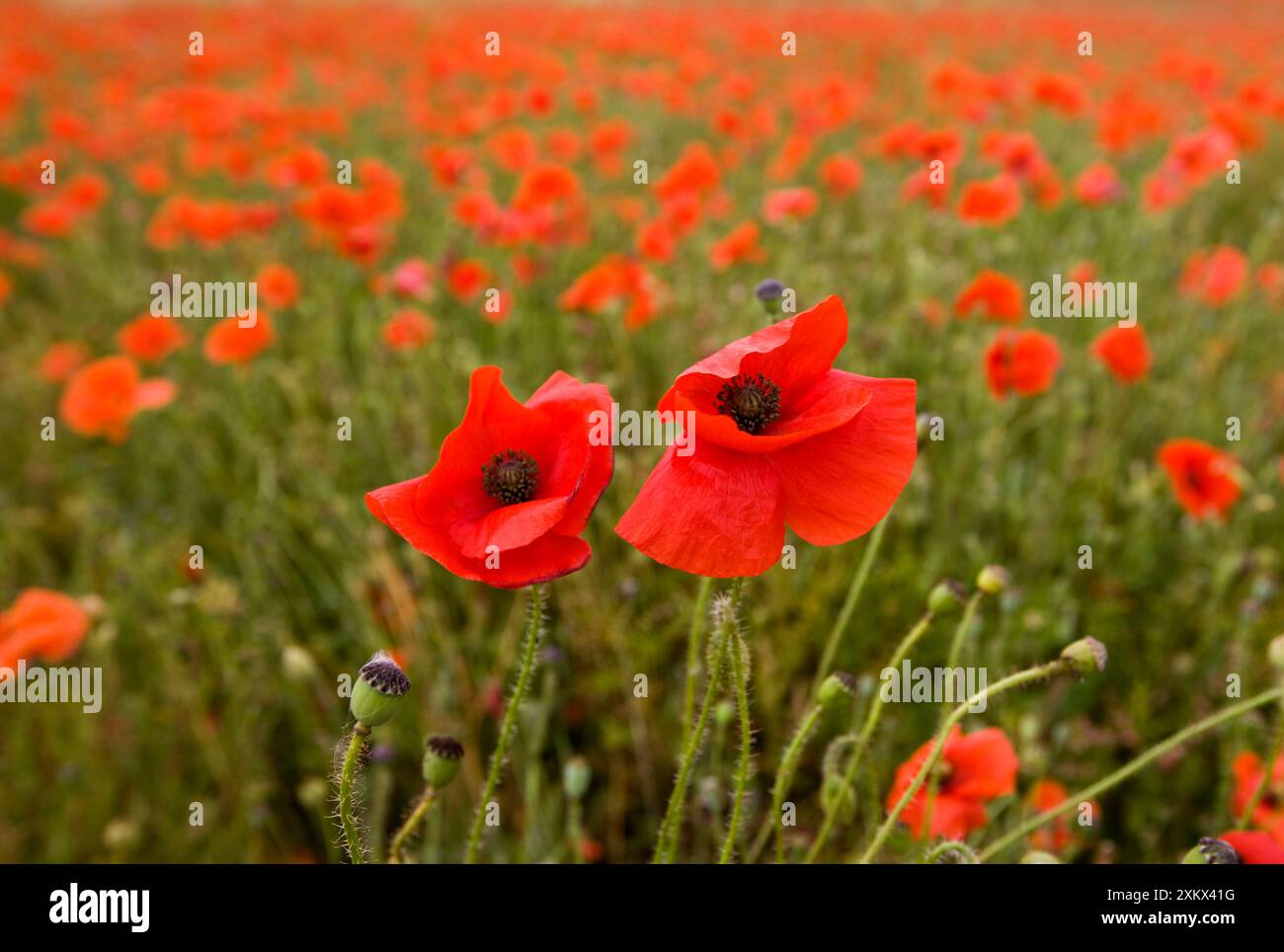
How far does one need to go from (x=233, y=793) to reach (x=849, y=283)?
2.49 metres

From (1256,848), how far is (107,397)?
2.94 meters

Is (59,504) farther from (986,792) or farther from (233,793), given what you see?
(986,792)

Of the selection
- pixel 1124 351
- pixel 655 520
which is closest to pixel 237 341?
pixel 655 520

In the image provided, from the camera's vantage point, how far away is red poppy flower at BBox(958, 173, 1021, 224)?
2.85 m

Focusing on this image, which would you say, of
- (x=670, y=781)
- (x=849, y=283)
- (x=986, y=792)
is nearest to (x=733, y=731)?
(x=670, y=781)

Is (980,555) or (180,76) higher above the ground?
(180,76)

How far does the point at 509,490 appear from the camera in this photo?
1.06 metres

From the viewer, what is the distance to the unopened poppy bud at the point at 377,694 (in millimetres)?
884

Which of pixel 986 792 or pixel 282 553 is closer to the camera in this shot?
pixel 986 792

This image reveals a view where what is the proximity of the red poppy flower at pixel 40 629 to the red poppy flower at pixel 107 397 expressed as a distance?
96cm

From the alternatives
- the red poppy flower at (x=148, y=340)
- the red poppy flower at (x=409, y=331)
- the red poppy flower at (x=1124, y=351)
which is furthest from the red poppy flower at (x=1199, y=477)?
the red poppy flower at (x=148, y=340)

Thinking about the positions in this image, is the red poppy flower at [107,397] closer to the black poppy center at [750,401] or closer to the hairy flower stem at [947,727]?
the black poppy center at [750,401]

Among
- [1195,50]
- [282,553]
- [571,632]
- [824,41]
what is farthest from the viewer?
[824,41]

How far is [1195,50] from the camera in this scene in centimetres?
851
